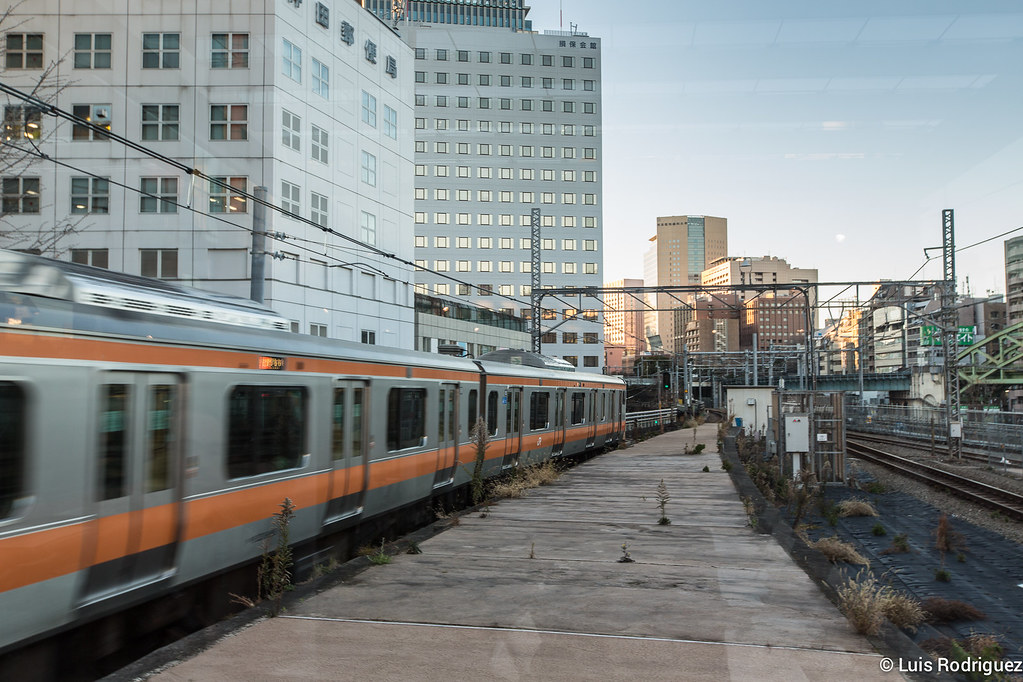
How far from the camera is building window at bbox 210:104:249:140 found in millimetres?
29953

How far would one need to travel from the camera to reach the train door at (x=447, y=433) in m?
13.2

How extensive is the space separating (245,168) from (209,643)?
2647cm

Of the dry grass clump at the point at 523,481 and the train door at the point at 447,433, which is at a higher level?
the train door at the point at 447,433

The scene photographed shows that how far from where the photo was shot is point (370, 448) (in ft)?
34.2

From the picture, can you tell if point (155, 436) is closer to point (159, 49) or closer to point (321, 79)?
point (159, 49)

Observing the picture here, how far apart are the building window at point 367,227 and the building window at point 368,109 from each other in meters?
3.74

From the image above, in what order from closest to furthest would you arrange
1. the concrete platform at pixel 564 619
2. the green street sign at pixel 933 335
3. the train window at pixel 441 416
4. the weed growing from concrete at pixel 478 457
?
the concrete platform at pixel 564 619
the train window at pixel 441 416
the weed growing from concrete at pixel 478 457
the green street sign at pixel 933 335

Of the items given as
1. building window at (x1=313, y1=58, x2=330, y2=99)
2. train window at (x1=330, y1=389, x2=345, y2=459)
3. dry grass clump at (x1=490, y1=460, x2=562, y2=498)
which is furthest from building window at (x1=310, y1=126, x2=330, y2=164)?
train window at (x1=330, y1=389, x2=345, y2=459)

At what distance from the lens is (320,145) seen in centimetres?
3145

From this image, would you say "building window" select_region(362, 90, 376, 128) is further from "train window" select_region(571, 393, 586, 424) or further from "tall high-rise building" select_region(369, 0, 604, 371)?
"tall high-rise building" select_region(369, 0, 604, 371)

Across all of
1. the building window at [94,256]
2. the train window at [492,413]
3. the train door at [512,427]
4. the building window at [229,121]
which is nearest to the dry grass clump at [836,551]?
the train window at [492,413]

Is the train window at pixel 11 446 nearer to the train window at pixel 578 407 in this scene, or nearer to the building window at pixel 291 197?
the train window at pixel 578 407

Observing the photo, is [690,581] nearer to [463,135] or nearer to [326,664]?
[326,664]

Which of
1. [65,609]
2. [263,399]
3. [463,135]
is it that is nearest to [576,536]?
[263,399]
